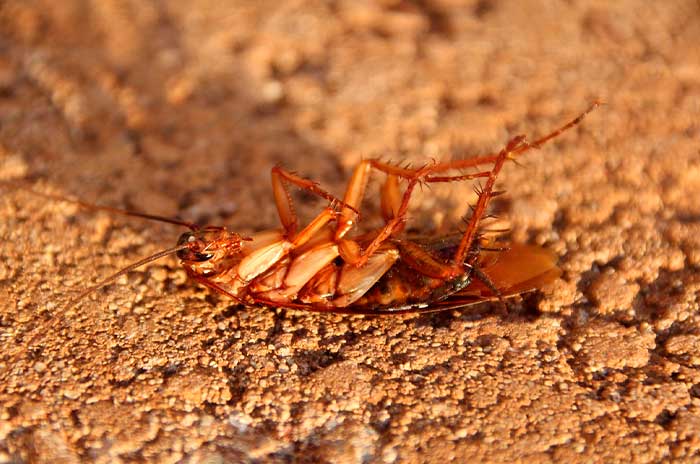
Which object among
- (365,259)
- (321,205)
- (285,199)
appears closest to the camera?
(365,259)

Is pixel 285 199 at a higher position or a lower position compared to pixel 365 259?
higher

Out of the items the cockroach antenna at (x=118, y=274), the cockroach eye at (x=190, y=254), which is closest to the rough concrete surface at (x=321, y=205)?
the cockroach antenna at (x=118, y=274)

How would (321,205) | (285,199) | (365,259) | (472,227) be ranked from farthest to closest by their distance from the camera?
(321,205), (285,199), (365,259), (472,227)

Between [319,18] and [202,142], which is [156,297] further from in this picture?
[319,18]

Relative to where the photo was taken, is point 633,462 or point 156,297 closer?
point 633,462

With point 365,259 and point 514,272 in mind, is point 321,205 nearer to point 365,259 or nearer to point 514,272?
point 365,259

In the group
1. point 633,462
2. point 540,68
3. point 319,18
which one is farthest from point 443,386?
point 319,18

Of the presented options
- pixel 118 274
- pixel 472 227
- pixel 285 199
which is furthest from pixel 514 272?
pixel 118 274
